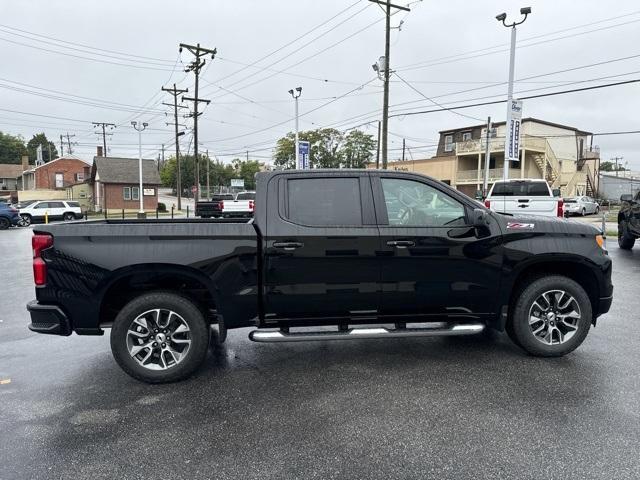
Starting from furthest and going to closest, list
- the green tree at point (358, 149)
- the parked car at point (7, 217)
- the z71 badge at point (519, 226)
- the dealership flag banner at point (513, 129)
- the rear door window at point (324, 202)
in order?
the green tree at point (358, 149) < the parked car at point (7, 217) < the dealership flag banner at point (513, 129) < the z71 badge at point (519, 226) < the rear door window at point (324, 202)

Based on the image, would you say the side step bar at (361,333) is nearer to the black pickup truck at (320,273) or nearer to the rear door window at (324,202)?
the black pickup truck at (320,273)

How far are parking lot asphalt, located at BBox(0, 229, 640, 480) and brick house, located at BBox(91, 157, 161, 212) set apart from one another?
48.1 metres

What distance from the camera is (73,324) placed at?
4105 millimetres

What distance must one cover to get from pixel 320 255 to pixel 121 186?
51.2m

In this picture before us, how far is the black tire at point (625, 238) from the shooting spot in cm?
1338

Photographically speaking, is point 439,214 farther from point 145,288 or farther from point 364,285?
point 145,288

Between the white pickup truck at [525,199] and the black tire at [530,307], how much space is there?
282 inches

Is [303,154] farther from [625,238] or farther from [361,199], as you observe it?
[361,199]

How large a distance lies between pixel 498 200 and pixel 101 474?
1262 cm

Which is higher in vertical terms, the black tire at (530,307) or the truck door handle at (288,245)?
the truck door handle at (288,245)

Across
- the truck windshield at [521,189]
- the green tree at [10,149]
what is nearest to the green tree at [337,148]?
the truck windshield at [521,189]

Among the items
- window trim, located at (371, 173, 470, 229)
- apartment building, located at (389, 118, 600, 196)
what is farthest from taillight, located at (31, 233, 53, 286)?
apartment building, located at (389, 118, 600, 196)

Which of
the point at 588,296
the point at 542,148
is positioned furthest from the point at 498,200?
the point at 542,148

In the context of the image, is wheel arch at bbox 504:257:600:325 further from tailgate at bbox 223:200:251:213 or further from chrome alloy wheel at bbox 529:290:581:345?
tailgate at bbox 223:200:251:213
